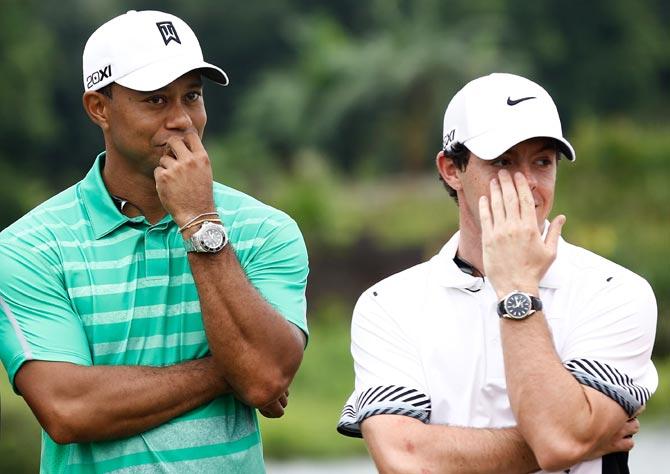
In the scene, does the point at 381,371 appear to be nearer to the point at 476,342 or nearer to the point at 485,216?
the point at 476,342

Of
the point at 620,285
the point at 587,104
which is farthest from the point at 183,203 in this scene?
the point at 587,104

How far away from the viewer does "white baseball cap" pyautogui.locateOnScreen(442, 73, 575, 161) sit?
4.20 meters

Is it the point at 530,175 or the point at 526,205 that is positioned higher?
the point at 530,175

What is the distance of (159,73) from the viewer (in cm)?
442

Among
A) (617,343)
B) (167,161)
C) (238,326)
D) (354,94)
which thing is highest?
(354,94)

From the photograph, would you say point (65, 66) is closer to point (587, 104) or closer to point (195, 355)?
point (587, 104)

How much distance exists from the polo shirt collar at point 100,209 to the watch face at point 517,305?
1225 mm

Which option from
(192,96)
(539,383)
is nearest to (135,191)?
(192,96)

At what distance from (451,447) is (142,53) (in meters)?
1.51

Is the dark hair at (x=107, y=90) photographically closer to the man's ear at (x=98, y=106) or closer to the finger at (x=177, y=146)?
the man's ear at (x=98, y=106)

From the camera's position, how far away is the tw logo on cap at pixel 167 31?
451 cm

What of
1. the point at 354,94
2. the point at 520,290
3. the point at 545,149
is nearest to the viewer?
the point at 520,290

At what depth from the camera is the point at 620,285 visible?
418 cm

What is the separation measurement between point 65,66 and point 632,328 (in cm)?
5092
